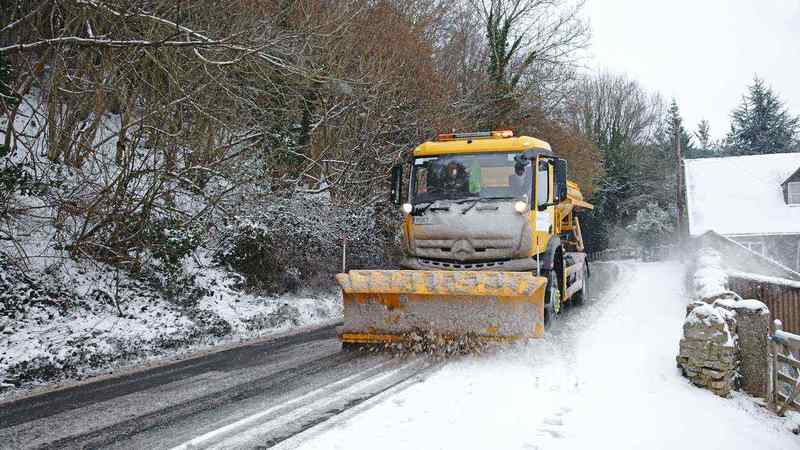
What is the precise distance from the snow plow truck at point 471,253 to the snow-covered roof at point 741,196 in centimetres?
2760

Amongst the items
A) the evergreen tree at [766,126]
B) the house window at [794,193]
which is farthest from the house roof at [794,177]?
the evergreen tree at [766,126]

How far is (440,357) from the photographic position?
7250mm

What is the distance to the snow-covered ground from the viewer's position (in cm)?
448

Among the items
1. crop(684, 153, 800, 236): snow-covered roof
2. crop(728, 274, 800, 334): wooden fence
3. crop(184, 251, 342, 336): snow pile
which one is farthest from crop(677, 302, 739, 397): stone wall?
crop(684, 153, 800, 236): snow-covered roof

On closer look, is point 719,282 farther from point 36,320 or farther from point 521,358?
point 36,320

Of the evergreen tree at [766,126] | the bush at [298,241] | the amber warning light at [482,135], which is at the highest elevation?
Result: the evergreen tree at [766,126]

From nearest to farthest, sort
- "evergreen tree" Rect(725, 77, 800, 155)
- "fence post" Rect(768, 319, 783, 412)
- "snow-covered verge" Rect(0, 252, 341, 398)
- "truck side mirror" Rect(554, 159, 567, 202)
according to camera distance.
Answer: "fence post" Rect(768, 319, 783, 412)
"snow-covered verge" Rect(0, 252, 341, 398)
"truck side mirror" Rect(554, 159, 567, 202)
"evergreen tree" Rect(725, 77, 800, 155)

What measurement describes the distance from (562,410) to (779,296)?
689 cm

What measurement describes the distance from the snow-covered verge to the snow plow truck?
9.33 feet

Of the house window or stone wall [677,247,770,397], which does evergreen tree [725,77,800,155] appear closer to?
the house window

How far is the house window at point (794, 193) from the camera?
1305 inches

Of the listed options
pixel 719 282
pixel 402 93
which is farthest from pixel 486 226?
pixel 402 93

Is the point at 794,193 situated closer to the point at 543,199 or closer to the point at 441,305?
the point at 543,199

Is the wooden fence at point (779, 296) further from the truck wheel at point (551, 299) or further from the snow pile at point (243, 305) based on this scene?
the snow pile at point (243, 305)
